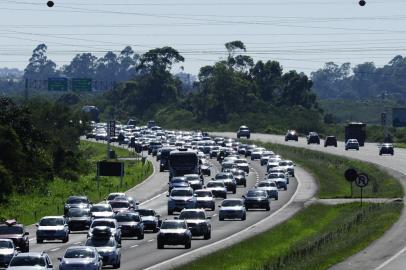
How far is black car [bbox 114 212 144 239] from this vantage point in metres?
66.1

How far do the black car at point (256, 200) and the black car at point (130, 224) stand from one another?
2308 cm

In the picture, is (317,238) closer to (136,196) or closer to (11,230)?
(11,230)

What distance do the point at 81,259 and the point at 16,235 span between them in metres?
12.1

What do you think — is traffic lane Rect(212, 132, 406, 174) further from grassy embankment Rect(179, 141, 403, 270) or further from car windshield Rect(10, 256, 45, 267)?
car windshield Rect(10, 256, 45, 267)

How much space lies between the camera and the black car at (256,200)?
88.9 meters

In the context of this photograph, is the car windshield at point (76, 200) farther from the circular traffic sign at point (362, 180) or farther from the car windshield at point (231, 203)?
the circular traffic sign at point (362, 180)

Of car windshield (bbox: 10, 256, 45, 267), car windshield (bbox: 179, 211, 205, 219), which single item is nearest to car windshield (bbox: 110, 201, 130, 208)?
car windshield (bbox: 179, 211, 205, 219)

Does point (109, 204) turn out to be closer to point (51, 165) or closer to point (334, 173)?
point (51, 165)

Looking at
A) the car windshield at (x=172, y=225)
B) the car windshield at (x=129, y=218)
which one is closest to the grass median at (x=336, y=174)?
the car windshield at (x=129, y=218)

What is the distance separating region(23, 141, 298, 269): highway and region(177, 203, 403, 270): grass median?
2178 mm

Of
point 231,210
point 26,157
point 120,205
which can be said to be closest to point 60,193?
point 26,157

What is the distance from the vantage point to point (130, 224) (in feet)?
218

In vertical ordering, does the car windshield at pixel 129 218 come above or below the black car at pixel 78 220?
above

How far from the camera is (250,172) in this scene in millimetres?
140750
